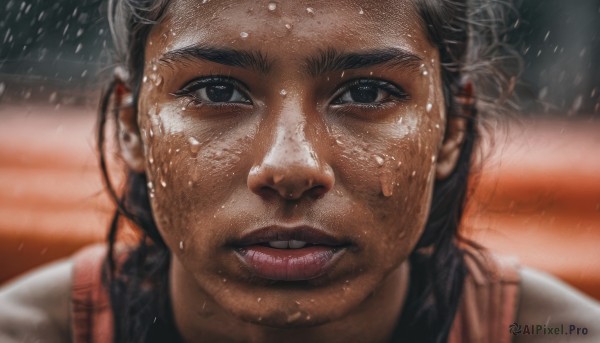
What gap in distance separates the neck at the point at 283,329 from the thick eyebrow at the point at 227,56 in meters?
0.60

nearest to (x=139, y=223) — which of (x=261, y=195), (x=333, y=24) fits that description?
(x=261, y=195)

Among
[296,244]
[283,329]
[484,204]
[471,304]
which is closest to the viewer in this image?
[296,244]

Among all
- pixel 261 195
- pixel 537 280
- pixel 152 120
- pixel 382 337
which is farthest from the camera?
pixel 537 280

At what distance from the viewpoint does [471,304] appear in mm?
1879

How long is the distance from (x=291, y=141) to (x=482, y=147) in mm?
963

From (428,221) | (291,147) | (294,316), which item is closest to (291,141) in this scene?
(291,147)

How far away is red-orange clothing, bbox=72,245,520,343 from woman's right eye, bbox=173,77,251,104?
2.33 feet

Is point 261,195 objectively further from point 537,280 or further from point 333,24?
point 537,280

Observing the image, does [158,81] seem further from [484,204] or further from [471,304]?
[484,204]

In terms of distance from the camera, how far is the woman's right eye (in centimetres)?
144

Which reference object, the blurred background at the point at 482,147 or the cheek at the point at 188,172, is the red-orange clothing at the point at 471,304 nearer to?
the blurred background at the point at 482,147

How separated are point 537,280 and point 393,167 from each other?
0.74 meters

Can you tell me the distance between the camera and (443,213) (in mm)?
1952

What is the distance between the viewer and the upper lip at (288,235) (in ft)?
4.36
